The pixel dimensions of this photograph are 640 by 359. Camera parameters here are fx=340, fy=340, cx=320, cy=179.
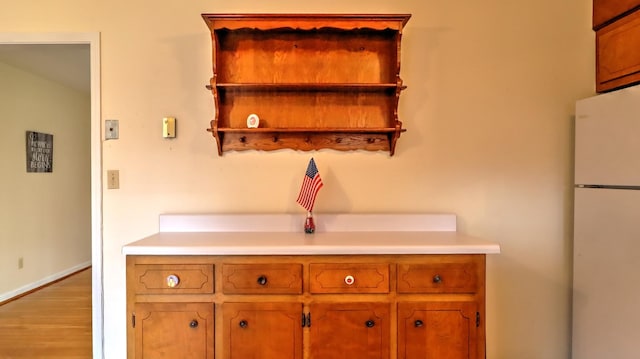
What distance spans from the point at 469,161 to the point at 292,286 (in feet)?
4.08

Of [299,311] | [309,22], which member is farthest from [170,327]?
[309,22]

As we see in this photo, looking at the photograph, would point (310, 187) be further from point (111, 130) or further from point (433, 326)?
point (111, 130)

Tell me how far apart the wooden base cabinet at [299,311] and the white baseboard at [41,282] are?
2.91m

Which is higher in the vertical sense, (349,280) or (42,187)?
(42,187)

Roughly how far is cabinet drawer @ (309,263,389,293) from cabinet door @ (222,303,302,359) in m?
0.13

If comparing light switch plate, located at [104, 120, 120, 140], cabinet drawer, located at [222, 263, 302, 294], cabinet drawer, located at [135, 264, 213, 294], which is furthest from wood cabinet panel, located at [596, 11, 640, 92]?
light switch plate, located at [104, 120, 120, 140]

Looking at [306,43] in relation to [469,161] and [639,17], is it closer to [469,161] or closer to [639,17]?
[469,161]

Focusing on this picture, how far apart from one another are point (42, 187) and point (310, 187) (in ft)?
11.8

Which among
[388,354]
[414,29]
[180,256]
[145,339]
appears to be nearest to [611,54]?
[414,29]

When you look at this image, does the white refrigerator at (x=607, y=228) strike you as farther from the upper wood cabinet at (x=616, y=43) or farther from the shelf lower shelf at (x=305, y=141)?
the shelf lower shelf at (x=305, y=141)

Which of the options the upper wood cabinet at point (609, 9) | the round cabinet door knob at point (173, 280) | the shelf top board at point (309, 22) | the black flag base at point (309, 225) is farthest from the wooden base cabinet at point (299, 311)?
the upper wood cabinet at point (609, 9)

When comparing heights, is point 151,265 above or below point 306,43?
Answer: below

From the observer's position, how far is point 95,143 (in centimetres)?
195

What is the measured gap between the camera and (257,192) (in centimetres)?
197
